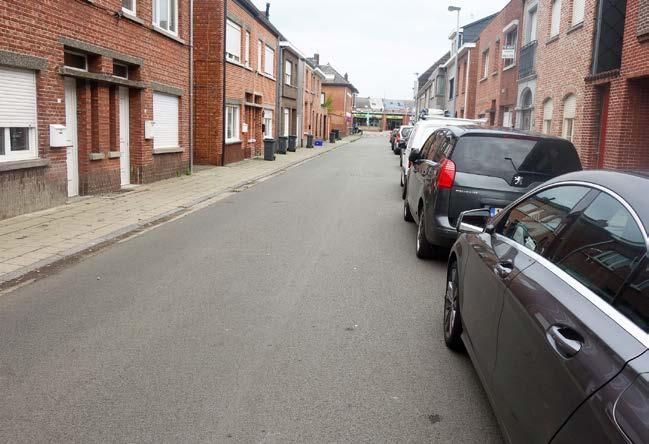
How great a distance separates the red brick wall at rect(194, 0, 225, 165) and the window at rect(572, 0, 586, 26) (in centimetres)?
1161

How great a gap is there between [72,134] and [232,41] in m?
12.6

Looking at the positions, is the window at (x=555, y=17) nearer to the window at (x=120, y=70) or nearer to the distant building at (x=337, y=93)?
the window at (x=120, y=70)

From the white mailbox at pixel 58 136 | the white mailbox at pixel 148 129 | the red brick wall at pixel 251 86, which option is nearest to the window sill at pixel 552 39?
the red brick wall at pixel 251 86

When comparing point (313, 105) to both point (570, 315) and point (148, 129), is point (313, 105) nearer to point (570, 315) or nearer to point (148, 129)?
point (148, 129)

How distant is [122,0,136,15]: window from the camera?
47.8 ft

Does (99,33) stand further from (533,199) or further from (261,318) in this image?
(533,199)

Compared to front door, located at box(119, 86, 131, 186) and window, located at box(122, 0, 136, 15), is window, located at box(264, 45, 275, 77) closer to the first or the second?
window, located at box(122, 0, 136, 15)

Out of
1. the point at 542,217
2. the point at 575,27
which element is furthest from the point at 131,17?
the point at 542,217

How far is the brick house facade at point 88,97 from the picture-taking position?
34.2 feet

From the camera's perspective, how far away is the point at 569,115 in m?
17.1

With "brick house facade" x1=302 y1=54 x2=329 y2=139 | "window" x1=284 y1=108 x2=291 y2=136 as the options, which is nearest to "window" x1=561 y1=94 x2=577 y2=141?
"window" x1=284 y1=108 x2=291 y2=136

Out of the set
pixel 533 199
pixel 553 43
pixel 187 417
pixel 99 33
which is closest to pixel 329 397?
pixel 187 417

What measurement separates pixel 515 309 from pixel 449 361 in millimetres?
1713

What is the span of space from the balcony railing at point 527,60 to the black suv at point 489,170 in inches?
570
